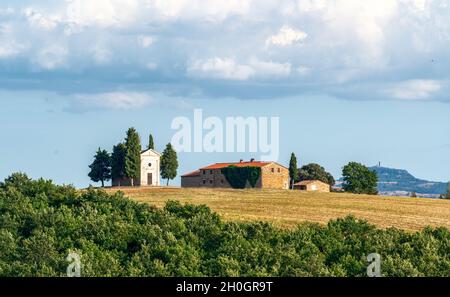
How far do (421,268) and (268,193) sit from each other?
5797cm

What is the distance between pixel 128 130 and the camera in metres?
132

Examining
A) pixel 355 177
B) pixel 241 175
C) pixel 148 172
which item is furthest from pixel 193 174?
pixel 355 177

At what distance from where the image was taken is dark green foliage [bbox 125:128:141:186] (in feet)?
423

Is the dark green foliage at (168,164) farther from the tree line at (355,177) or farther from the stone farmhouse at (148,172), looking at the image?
the tree line at (355,177)

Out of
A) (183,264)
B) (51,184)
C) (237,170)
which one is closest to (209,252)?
(183,264)

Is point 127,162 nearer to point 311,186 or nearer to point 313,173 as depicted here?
point 311,186

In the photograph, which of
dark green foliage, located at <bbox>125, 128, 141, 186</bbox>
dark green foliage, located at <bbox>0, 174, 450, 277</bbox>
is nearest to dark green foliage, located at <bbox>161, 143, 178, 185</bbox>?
dark green foliage, located at <bbox>125, 128, 141, 186</bbox>

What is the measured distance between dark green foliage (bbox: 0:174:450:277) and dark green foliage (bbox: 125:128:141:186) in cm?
5650

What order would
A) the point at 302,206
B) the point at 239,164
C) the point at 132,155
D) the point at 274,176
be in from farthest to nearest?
the point at 239,164, the point at 132,155, the point at 274,176, the point at 302,206

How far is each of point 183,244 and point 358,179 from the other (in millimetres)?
87460

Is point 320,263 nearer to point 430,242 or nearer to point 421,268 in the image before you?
point 421,268

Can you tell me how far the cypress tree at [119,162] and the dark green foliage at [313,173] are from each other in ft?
107

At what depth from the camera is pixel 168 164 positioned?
454 ft

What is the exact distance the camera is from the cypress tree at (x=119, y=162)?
429ft
